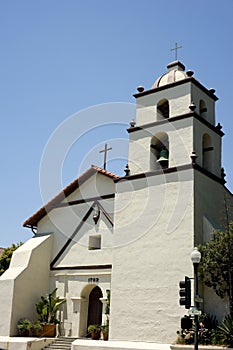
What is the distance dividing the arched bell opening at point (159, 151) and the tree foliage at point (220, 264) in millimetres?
4543

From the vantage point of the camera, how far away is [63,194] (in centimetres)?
2627

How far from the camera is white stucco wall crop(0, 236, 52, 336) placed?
76.0 ft

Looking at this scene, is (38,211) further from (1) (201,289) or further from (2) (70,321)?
(1) (201,289)

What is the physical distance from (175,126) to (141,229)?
181 inches

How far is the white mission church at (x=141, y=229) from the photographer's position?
18781mm

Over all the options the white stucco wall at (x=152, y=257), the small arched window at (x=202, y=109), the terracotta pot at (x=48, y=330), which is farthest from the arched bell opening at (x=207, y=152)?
the terracotta pot at (x=48, y=330)

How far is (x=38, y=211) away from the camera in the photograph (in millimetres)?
26922

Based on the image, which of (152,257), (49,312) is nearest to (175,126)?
(152,257)

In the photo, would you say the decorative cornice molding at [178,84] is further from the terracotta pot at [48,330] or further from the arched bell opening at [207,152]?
the terracotta pot at [48,330]

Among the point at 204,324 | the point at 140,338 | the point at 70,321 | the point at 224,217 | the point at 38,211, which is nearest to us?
the point at 204,324

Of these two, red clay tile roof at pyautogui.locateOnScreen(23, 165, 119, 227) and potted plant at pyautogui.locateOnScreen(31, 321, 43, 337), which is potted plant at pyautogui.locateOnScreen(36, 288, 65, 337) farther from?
red clay tile roof at pyautogui.locateOnScreen(23, 165, 119, 227)

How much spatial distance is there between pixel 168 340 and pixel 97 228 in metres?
7.54

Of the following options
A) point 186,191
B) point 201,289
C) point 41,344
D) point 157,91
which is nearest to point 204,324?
point 201,289

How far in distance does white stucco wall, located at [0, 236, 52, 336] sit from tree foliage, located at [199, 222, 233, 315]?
10.1m
